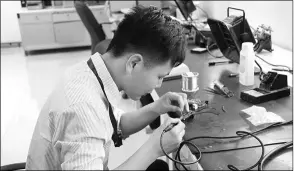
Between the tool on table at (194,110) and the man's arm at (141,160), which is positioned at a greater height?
the tool on table at (194,110)

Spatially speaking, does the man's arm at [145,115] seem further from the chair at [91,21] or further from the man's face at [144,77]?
the chair at [91,21]

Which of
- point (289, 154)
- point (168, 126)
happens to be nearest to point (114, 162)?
point (168, 126)

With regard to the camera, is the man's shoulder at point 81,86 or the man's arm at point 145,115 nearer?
the man's shoulder at point 81,86

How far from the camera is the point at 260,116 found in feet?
4.44

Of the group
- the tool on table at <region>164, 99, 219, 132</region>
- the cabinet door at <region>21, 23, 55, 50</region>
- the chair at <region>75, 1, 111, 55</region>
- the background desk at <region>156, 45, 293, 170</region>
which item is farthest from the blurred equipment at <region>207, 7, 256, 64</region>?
the cabinet door at <region>21, 23, 55, 50</region>

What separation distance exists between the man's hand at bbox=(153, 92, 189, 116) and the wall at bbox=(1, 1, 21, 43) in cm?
500

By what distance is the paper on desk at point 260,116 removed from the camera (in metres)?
1.32

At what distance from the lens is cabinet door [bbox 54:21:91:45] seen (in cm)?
528

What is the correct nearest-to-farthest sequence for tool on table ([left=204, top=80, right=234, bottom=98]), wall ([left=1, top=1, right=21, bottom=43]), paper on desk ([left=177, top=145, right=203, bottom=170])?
1. paper on desk ([left=177, top=145, right=203, bottom=170])
2. tool on table ([left=204, top=80, right=234, bottom=98])
3. wall ([left=1, top=1, right=21, bottom=43])

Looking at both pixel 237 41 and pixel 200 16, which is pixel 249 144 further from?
pixel 200 16

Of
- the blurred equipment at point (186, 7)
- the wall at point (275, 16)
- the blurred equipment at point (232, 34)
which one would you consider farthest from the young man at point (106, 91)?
the blurred equipment at point (186, 7)

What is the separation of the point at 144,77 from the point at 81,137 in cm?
28

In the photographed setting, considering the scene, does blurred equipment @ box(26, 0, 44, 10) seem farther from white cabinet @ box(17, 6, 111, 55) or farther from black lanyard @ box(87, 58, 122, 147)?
black lanyard @ box(87, 58, 122, 147)

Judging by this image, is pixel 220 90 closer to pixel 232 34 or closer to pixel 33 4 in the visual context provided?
pixel 232 34
